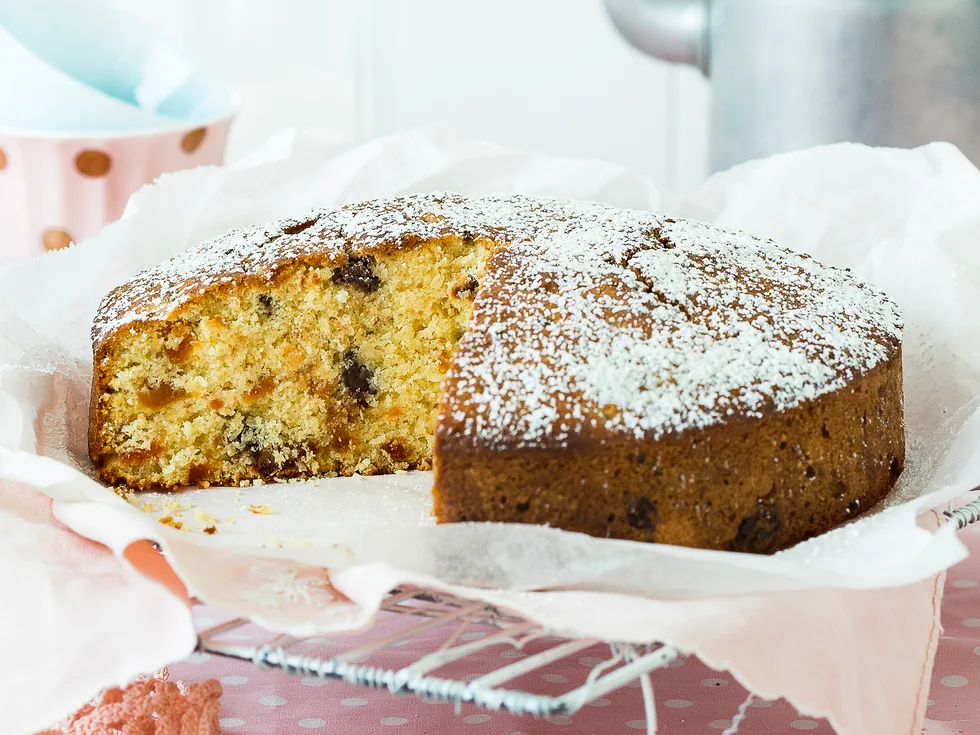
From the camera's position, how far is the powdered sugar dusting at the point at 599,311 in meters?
1.47

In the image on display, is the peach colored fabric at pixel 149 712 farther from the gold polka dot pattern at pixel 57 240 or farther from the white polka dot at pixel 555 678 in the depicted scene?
the gold polka dot pattern at pixel 57 240

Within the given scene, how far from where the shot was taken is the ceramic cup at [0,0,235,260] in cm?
244

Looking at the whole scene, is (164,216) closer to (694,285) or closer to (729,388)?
(694,285)

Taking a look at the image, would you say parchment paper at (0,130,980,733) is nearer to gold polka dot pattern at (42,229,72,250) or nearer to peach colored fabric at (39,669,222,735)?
peach colored fabric at (39,669,222,735)

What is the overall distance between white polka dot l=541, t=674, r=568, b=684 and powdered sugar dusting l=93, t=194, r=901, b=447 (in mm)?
365

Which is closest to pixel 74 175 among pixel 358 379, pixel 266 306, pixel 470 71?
pixel 266 306

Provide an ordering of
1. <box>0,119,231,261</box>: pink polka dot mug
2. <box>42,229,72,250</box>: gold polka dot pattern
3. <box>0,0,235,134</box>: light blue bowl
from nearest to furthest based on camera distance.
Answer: <box>0,119,231,261</box>: pink polka dot mug < <box>42,229,72,250</box>: gold polka dot pattern < <box>0,0,235,134</box>: light blue bowl

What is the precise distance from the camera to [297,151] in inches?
98.8

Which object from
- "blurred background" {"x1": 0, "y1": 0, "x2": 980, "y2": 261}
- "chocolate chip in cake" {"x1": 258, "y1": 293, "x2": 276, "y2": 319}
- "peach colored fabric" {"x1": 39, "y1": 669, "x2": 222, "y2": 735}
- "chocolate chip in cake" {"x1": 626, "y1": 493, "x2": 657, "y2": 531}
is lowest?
"peach colored fabric" {"x1": 39, "y1": 669, "x2": 222, "y2": 735}

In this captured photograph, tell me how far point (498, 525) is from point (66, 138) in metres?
1.53

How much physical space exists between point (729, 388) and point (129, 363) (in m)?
0.95

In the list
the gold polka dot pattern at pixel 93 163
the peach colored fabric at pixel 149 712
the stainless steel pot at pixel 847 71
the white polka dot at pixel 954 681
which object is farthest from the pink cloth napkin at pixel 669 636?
the stainless steel pot at pixel 847 71

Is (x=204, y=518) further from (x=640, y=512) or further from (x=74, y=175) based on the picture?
(x=74, y=175)

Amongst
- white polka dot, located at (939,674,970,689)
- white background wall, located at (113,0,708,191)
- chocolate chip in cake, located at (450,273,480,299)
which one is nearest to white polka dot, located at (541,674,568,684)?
white polka dot, located at (939,674,970,689)
